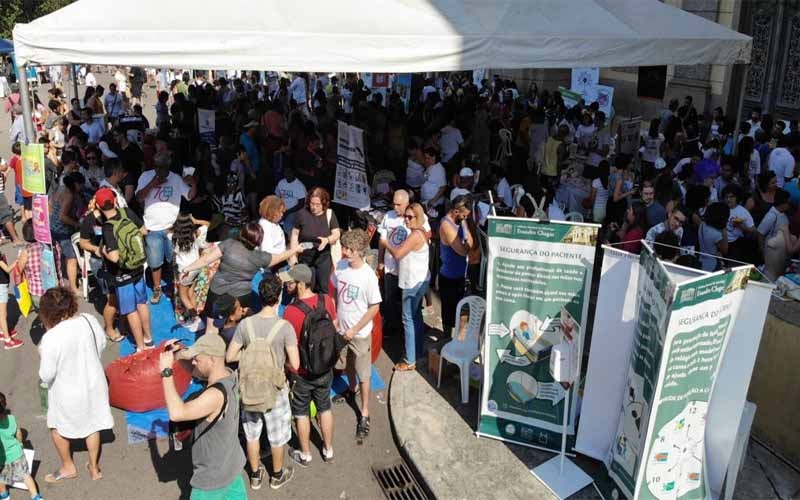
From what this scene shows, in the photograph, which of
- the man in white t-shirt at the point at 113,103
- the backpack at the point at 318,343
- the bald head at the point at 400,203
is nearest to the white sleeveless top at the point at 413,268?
the bald head at the point at 400,203

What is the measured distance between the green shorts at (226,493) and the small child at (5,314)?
4.20 metres

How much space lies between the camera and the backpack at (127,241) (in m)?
6.76

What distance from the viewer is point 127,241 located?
6781mm

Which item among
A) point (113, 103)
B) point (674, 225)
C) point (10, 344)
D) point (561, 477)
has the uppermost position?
point (113, 103)

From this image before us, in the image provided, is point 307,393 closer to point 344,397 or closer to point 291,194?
point 344,397

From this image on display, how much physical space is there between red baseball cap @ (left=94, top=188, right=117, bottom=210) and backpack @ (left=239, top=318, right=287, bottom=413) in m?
2.69

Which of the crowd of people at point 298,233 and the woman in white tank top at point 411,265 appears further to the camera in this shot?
the woman in white tank top at point 411,265

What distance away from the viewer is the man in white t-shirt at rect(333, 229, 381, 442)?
5699 millimetres

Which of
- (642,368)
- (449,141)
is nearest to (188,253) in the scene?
(642,368)

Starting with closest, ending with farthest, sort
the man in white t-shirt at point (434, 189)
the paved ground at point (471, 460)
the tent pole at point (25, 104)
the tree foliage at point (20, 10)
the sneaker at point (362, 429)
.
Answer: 1. the paved ground at point (471, 460)
2. the sneaker at point (362, 429)
3. the tent pole at point (25, 104)
4. the man in white t-shirt at point (434, 189)
5. the tree foliage at point (20, 10)

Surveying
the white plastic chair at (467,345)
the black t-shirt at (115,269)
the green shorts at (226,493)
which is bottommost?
the green shorts at (226,493)

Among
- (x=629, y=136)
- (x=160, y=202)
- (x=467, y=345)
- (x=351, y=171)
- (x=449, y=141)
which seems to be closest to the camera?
(x=467, y=345)

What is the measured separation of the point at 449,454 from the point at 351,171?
4452 millimetres

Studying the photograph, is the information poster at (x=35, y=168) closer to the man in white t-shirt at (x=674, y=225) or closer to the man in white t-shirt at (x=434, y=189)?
the man in white t-shirt at (x=434, y=189)
